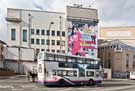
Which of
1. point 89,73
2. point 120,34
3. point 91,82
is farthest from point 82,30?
point 89,73

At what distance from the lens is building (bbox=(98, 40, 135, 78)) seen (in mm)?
130250

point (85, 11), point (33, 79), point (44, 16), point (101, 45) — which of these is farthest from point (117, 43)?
point (33, 79)

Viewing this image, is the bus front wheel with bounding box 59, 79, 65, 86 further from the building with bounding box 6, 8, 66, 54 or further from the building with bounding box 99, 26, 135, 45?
the building with bounding box 99, 26, 135, 45

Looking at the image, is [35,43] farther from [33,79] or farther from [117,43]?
[33,79]

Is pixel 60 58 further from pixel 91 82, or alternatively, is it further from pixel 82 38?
pixel 82 38

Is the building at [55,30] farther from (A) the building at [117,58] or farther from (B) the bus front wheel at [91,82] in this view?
(B) the bus front wheel at [91,82]

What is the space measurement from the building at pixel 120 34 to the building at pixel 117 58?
2246cm

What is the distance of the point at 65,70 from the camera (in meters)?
48.7

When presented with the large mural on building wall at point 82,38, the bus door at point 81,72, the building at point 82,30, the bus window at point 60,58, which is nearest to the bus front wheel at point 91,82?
A: the bus door at point 81,72

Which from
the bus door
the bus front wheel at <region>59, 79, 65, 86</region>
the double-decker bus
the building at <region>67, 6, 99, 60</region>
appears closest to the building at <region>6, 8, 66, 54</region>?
the building at <region>67, 6, 99, 60</region>

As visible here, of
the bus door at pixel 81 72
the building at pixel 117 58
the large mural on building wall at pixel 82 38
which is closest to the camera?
the bus door at pixel 81 72

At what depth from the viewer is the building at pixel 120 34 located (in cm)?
15712

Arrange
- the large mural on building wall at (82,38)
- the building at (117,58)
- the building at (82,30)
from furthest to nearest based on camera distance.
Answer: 1. the building at (117,58)
2. the building at (82,30)
3. the large mural on building wall at (82,38)

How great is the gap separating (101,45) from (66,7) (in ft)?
→ 104
